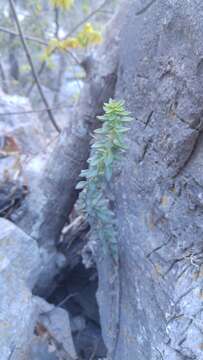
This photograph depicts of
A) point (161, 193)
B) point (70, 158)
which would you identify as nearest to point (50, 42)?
point (70, 158)

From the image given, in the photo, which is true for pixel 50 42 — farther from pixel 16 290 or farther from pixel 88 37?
pixel 16 290

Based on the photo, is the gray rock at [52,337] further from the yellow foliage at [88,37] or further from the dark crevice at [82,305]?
the yellow foliage at [88,37]

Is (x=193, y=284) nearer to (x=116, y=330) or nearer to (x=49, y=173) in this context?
(x=116, y=330)

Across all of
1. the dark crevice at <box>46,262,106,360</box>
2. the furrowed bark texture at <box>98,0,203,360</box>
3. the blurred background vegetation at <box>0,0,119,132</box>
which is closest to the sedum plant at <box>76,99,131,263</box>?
the furrowed bark texture at <box>98,0,203,360</box>

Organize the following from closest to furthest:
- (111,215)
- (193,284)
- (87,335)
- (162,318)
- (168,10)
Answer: (193,284), (162,318), (168,10), (111,215), (87,335)

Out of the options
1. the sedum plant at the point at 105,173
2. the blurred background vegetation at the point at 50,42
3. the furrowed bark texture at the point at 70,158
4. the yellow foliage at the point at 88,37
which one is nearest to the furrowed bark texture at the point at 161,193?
the sedum plant at the point at 105,173

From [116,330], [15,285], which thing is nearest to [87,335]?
[116,330]

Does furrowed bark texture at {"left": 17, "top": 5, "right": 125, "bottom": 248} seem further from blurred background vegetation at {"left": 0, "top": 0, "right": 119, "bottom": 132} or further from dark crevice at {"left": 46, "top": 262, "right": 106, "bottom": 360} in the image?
blurred background vegetation at {"left": 0, "top": 0, "right": 119, "bottom": 132}
